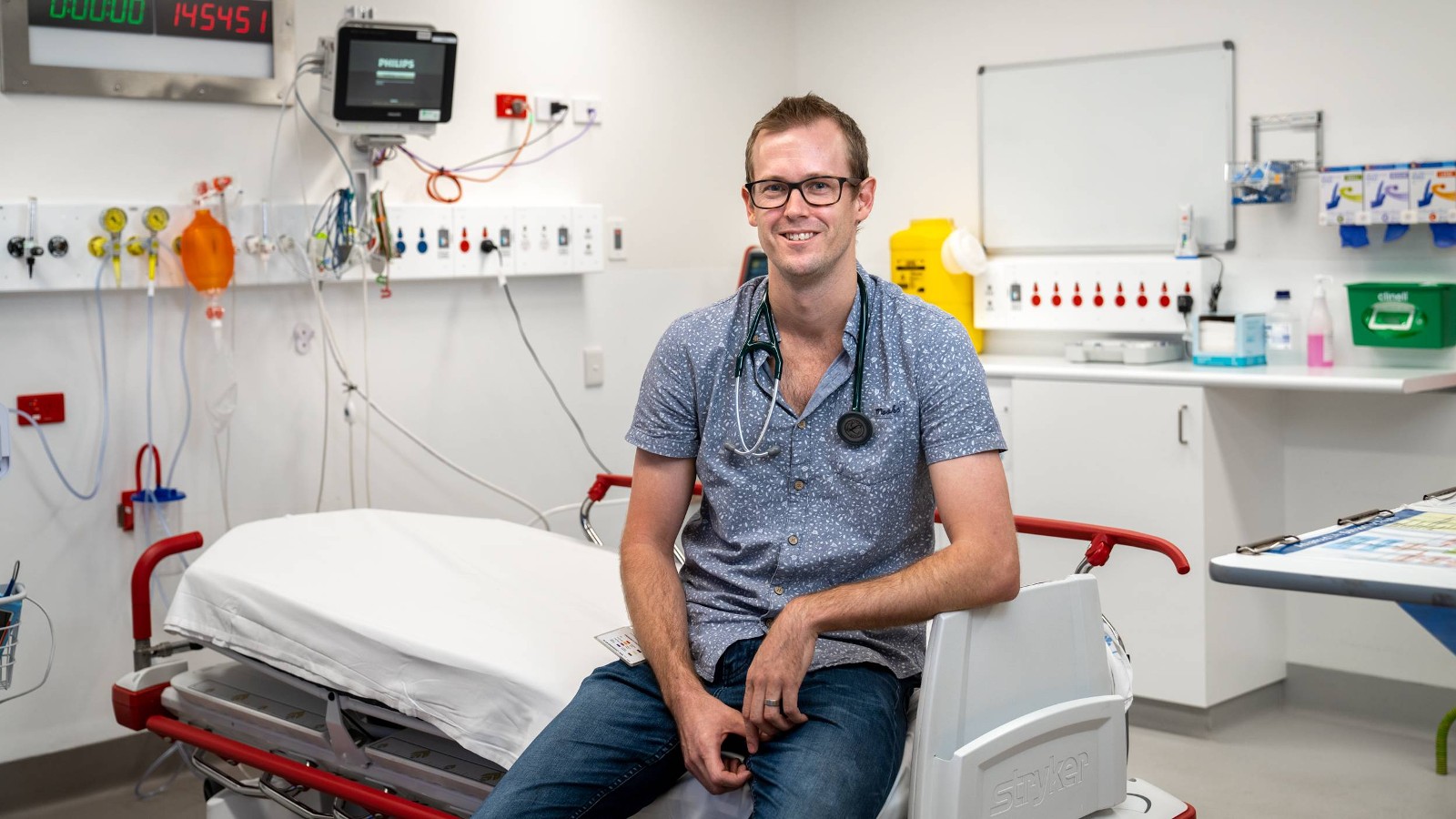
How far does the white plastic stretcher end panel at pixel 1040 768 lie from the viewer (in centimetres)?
184

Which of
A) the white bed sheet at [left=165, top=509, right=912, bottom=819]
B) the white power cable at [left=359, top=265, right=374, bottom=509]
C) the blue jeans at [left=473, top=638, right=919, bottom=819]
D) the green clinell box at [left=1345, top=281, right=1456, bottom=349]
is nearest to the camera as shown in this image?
the blue jeans at [left=473, top=638, right=919, bottom=819]

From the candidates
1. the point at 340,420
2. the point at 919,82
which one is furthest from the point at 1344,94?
the point at 340,420

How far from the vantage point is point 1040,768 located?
1970mm

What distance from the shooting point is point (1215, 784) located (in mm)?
3398

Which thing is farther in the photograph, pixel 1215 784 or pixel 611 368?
pixel 611 368

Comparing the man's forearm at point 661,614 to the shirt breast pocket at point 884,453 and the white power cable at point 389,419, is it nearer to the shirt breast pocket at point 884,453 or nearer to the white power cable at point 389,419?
the shirt breast pocket at point 884,453

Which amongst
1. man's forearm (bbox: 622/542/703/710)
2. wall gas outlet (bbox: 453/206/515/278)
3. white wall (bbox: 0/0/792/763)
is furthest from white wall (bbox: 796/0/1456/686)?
man's forearm (bbox: 622/542/703/710)

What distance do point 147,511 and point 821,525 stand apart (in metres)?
2.13

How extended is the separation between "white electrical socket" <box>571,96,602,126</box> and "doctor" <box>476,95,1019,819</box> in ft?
7.35

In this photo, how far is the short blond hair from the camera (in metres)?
2.06

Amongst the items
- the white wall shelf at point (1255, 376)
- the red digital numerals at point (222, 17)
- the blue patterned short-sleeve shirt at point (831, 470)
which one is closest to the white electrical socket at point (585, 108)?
the red digital numerals at point (222, 17)

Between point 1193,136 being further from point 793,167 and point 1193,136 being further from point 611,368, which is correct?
point 793,167

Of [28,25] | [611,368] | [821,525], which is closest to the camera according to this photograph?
[821,525]

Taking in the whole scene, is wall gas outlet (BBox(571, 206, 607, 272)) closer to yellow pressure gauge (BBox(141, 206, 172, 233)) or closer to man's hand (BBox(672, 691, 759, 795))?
yellow pressure gauge (BBox(141, 206, 172, 233))
